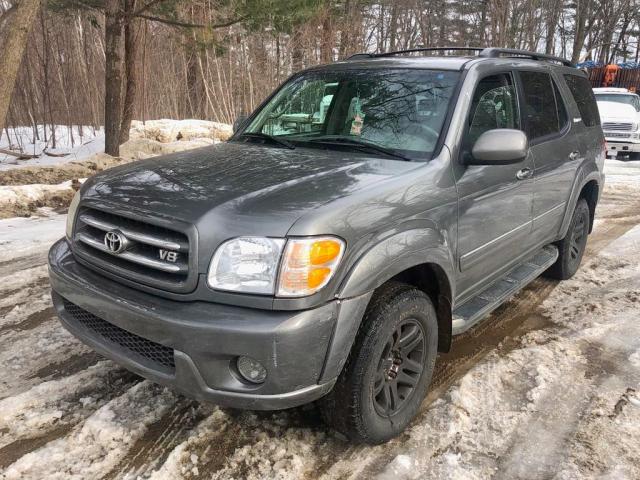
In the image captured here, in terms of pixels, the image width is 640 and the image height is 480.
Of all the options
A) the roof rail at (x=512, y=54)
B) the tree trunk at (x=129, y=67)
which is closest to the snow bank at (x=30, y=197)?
the tree trunk at (x=129, y=67)

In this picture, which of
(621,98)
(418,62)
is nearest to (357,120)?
(418,62)

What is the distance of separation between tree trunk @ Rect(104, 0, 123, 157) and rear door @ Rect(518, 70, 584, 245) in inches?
314

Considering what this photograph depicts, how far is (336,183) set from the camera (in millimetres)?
2463

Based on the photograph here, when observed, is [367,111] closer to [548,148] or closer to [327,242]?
[327,242]

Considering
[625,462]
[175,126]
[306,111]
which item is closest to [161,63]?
[175,126]

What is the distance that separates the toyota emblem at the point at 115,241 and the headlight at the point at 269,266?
51 cm

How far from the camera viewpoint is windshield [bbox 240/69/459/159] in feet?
9.96

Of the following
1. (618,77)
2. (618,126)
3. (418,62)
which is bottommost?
(618,126)

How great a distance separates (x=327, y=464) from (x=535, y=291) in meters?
3.09

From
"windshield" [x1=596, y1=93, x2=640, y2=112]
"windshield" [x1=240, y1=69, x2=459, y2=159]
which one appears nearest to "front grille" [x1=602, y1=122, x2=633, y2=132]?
"windshield" [x1=596, y1=93, x2=640, y2=112]

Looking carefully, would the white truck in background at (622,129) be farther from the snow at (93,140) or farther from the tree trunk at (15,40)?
the tree trunk at (15,40)

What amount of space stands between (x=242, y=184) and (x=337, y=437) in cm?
136

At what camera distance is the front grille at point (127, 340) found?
2.28 meters

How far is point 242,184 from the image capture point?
8.08ft
